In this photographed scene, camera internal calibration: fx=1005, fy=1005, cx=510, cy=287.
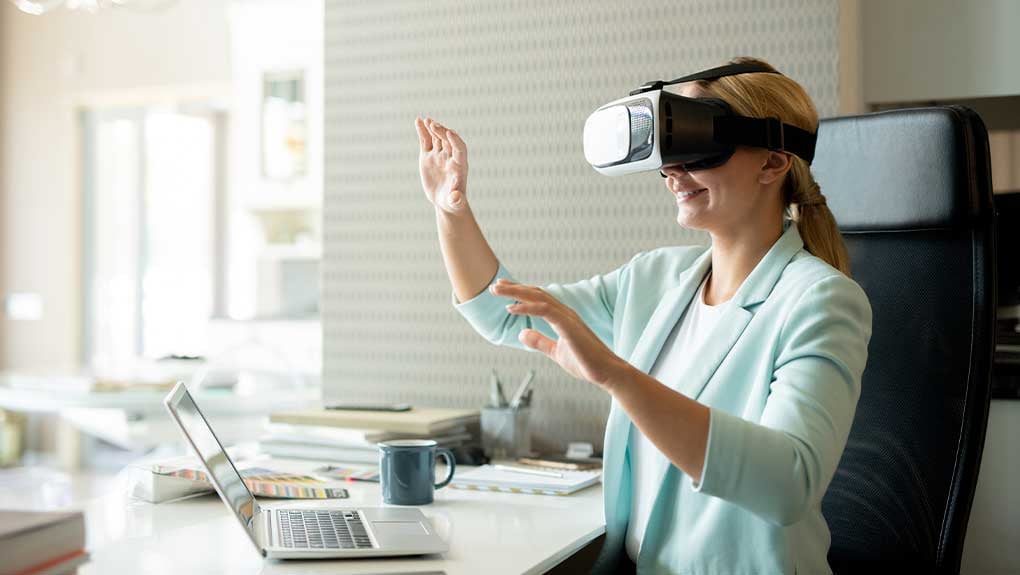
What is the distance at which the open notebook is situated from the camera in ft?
5.05

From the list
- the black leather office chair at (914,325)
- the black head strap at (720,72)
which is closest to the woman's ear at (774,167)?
the black head strap at (720,72)

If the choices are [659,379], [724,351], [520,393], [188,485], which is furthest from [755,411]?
[188,485]

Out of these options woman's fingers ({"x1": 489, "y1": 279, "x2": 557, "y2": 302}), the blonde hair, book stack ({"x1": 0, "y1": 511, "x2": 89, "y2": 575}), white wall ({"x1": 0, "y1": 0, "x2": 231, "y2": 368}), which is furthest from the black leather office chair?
white wall ({"x1": 0, "y1": 0, "x2": 231, "y2": 368})

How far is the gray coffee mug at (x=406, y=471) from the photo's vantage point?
1412mm

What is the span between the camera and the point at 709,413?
1001mm

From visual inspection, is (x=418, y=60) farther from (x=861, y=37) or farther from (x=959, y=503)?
(x=959, y=503)

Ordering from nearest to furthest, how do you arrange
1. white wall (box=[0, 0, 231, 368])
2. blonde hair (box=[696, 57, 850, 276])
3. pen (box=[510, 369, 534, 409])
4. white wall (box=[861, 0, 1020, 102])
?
blonde hair (box=[696, 57, 850, 276]), white wall (box=[861, 0, 1020, 102]), pen (box=[510, 369, 534, 409]), white wall (box=[0, 0, 231, 368])

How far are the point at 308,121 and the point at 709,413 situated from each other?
435 cm

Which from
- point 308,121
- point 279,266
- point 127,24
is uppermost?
point 127,24

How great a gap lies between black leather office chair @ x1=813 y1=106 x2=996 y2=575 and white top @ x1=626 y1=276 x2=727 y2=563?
293 mm

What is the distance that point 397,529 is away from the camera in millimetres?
1220

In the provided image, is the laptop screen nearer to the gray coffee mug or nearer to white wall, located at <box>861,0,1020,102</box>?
the gray coffee mug

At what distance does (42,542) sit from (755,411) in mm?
755

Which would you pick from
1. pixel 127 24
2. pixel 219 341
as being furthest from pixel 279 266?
pixel 127 24
